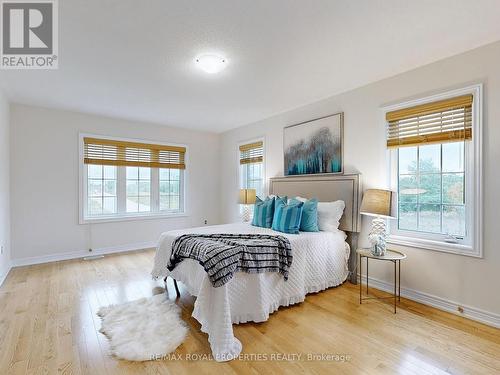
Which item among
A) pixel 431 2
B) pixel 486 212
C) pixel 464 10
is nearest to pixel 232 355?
pixel 486 212

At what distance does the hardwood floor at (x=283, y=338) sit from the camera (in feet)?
5.88

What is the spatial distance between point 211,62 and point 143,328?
254 centimetres

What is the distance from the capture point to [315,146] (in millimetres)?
3898

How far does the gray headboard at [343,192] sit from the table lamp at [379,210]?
332mm

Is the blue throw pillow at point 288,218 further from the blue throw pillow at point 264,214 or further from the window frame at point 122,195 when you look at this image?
Result: the window frame at point 122,195

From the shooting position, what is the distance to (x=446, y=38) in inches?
89.0

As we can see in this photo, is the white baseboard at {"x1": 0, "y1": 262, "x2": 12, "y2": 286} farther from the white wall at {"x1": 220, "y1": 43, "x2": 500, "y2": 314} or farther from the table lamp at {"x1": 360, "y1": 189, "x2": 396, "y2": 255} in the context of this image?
the white wall at {"x1": 220, "y1": 43, "x2": 500, "y2": 314}

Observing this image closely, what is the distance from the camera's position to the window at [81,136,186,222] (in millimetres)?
4688

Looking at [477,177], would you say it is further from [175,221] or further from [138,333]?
[175,221]

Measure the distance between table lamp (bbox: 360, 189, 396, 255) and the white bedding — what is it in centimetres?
49

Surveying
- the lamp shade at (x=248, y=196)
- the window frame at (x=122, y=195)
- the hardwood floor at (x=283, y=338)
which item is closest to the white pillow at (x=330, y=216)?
the hardwood floor at (x=283, y=338)

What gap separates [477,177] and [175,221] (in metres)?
4.98

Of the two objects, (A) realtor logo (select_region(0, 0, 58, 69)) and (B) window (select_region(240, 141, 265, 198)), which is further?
(B) window (select_region(240, 141, 265, 198))

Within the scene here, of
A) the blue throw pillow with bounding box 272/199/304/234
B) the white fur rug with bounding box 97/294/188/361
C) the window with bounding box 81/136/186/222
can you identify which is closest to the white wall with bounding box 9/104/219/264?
the window with bounding box 81/136/186/222
